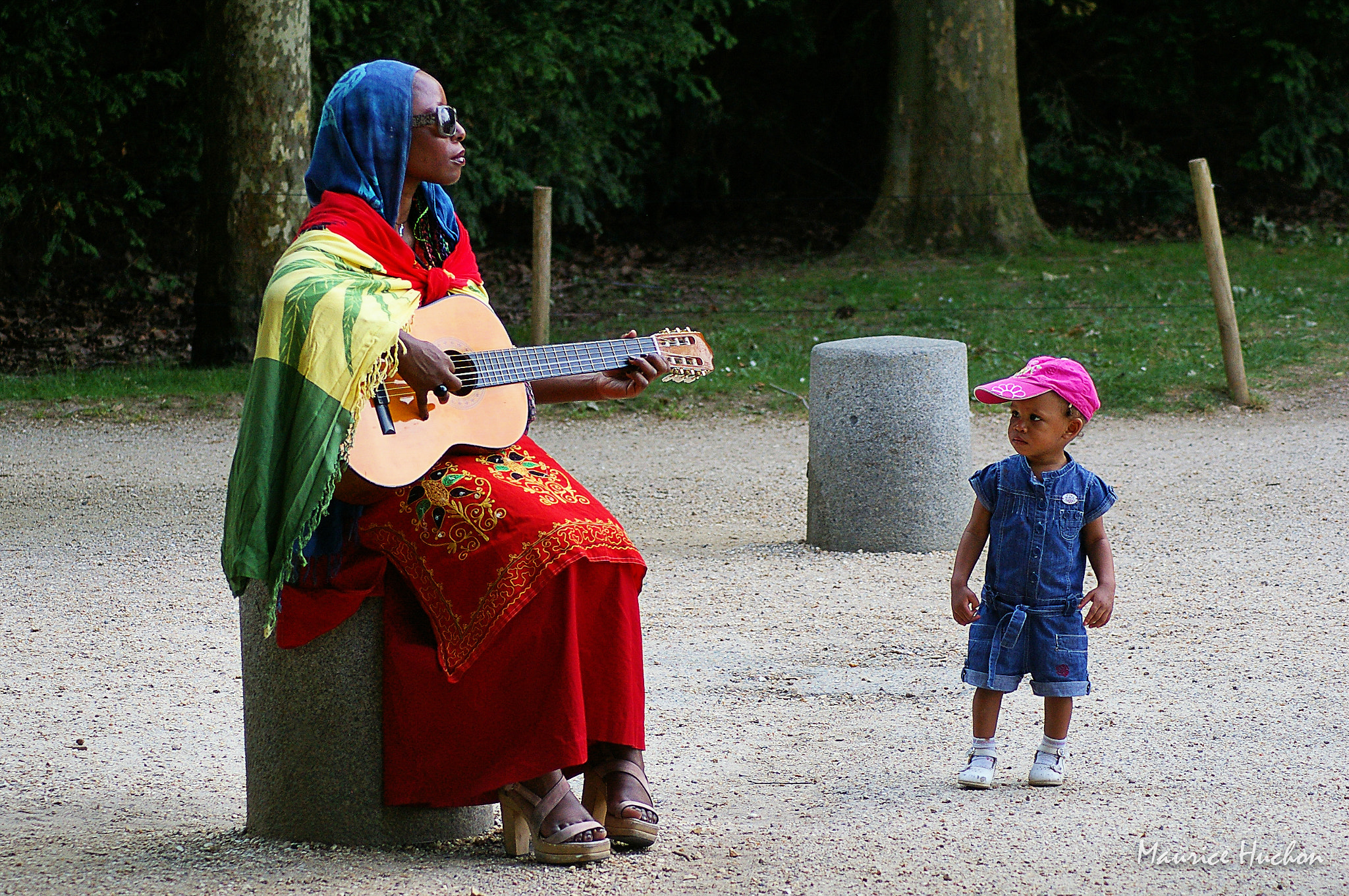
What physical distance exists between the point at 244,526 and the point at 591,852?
3.20 feet

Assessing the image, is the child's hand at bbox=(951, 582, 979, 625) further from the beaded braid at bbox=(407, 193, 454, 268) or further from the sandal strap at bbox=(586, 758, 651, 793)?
the beaded braid at bbox=(407, 193, 454, 268)

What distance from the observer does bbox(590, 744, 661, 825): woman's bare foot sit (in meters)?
3.24

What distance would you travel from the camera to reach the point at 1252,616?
5.31 m

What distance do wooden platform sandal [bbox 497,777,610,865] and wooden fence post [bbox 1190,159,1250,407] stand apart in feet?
23.4

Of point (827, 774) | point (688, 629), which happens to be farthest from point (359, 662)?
point (688, 629)

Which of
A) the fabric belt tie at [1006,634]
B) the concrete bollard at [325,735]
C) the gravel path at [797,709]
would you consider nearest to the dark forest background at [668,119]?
the gravel path at [797,709]

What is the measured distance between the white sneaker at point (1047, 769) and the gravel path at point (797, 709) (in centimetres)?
3

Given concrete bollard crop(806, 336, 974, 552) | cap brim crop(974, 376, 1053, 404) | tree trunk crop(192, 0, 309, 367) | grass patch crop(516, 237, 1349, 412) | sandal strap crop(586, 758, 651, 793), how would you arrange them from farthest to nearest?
tree trunk crop(192, 0, 309, 367) < grass patch crop(516, 237, 1349, 412) < concrete bollard crop(806, 336, 974, 552) < cap brim crop(974, 376, 1053, 404) < sandal strap crop(586, 758, 651, 793)

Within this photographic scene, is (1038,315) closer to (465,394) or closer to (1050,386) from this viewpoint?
(1050,386)

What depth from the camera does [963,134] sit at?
15.6 meters

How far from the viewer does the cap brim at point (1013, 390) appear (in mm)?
3580

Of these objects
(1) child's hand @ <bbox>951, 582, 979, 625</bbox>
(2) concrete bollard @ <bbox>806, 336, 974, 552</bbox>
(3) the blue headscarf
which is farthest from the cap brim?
(2) concrete bollard @ <bbox>806, 336, 974, 552</bbox>

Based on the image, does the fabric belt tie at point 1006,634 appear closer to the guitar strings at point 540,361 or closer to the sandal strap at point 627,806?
the sandal strap at point 627,806

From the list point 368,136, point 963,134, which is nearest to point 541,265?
point 368,136
